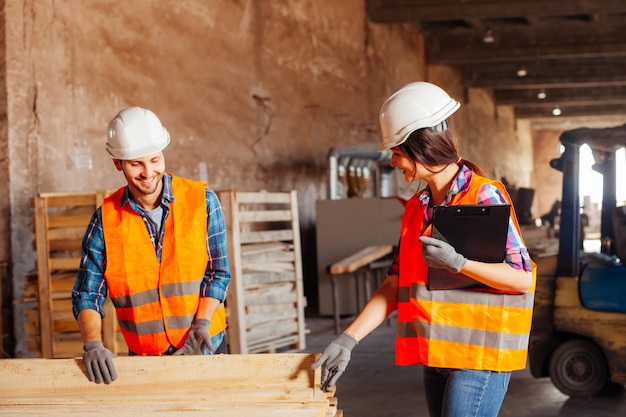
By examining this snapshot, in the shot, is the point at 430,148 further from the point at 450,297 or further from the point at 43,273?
the point at 43,273

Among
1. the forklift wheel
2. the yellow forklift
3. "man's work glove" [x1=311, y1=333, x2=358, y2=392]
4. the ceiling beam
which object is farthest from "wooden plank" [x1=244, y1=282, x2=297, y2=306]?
the ceiling beam

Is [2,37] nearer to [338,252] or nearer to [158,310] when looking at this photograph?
[158,310]

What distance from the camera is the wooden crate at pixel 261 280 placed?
772cm

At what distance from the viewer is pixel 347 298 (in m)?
11.4

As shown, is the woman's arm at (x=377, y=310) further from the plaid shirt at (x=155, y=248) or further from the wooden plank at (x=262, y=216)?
the wooden plank at (x=262, y=216)

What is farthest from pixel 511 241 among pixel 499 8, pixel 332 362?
pixel 499 8

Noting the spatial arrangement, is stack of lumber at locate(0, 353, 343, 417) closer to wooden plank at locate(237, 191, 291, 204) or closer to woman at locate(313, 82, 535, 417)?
woman at locate(313, 82, 535, 417)

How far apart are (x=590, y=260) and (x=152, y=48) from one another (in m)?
5.27

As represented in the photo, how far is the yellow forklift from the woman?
13.0ft

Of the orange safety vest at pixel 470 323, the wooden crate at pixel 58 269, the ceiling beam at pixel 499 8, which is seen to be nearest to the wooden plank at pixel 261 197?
the wooden crate at pixel 58 269

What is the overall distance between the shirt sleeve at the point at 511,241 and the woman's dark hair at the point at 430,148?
0.17 metres

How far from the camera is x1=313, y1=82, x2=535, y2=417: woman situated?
105 inches

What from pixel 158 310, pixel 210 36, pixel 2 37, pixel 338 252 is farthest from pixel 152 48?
pixel 158 310

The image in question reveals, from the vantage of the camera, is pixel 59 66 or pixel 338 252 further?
pixel 338 252
